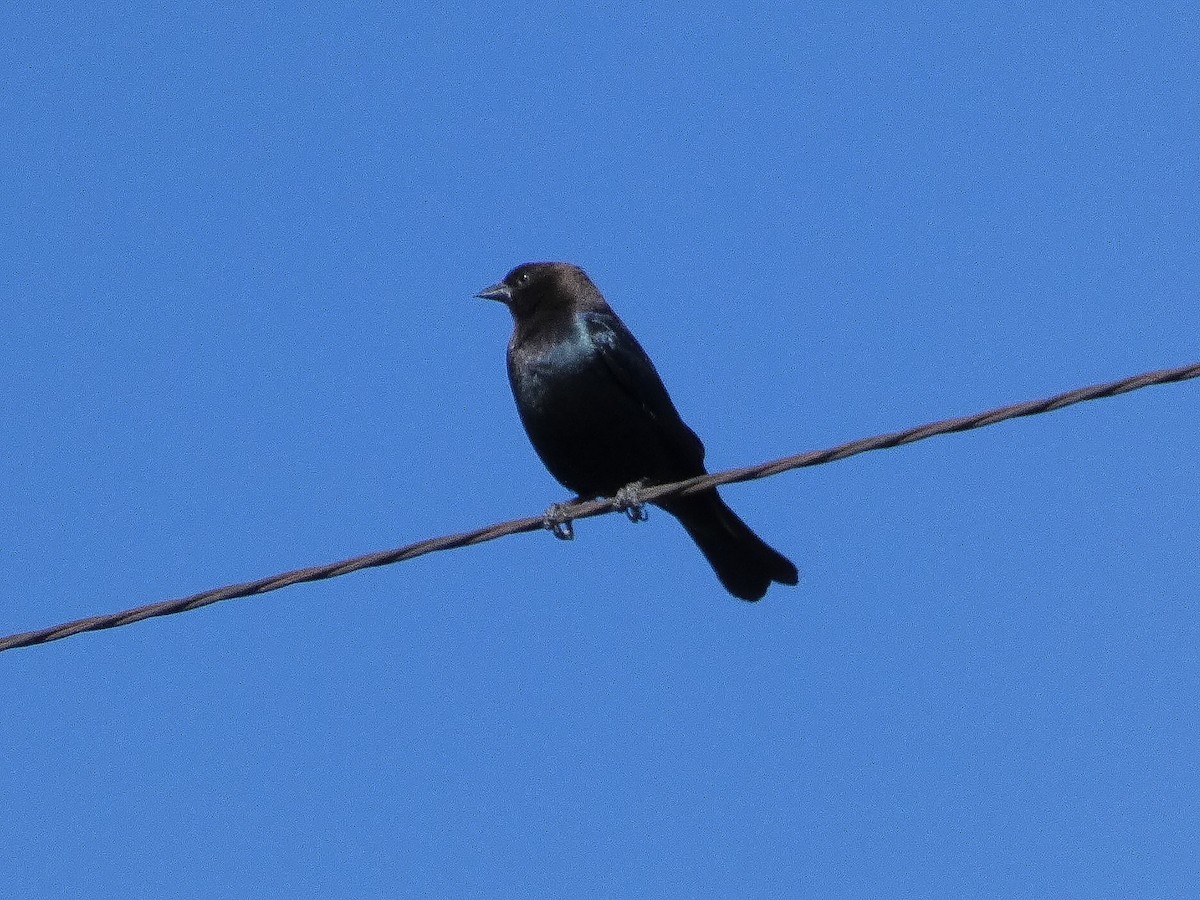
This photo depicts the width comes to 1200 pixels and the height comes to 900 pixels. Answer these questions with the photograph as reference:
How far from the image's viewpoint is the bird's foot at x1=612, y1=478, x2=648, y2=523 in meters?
5.29

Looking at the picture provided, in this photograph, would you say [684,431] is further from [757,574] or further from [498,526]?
[498,526]

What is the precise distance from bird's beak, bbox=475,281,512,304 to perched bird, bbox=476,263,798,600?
0.79 metres

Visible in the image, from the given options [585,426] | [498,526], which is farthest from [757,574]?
[498,526]

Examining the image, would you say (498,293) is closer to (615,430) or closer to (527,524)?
(615,430)

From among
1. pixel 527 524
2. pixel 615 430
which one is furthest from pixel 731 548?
pixel 527 524

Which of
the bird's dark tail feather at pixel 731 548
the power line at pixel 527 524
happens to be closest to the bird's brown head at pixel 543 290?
the bird's dark tail feather at pixel 731 548

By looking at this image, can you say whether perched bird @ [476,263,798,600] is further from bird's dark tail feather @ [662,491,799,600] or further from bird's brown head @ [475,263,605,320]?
bird's brown head @ [475,263,605,320]

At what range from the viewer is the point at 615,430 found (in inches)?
275

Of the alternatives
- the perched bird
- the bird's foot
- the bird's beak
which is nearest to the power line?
the bird's foot

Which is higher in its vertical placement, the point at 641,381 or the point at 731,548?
the point at 641,381

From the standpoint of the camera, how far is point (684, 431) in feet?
23.5

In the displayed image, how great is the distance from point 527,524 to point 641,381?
2.58m

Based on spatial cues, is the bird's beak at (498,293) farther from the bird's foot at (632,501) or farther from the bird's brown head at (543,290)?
the bird's foot at (632,501)

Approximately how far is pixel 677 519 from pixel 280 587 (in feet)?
10.2
